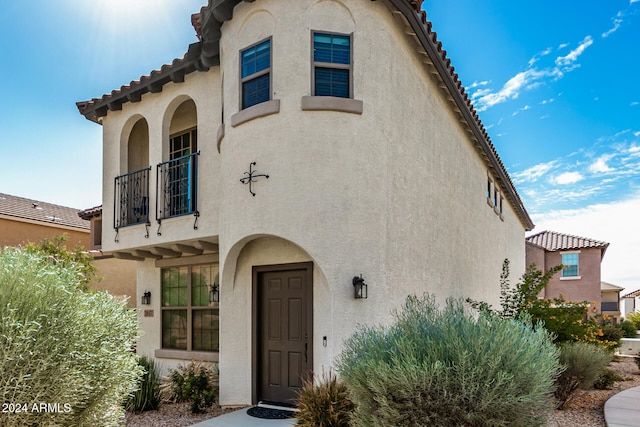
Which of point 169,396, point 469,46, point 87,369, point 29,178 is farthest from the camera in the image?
point 29,178

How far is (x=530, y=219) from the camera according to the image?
2606cm

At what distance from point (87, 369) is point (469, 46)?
38.5 ft

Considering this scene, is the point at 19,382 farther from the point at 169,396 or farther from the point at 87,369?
the point at 169,396

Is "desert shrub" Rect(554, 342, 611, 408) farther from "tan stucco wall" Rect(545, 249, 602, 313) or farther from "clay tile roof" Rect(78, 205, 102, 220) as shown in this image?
"tan stucco wall" Rect(545, 249, 602, 313)

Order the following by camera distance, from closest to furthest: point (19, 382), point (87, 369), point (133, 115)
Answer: point (19, 382) < point (87, 369) < point (133, 115)

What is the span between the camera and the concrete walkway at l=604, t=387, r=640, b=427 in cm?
753

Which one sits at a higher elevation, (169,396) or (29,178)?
(29,178)

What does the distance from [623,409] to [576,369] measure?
965 mm

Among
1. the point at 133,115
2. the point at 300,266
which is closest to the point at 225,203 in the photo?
the point at 300,266

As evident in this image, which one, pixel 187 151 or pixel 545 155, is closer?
pixel 187 151

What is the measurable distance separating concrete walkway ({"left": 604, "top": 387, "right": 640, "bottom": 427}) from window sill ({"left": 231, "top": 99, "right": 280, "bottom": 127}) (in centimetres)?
720

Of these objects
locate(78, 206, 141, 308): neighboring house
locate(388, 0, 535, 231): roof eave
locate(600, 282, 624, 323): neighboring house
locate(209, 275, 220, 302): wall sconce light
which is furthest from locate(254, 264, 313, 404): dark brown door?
locate(600, 282, 624, 323): neighboring house

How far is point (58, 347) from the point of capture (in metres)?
5.09

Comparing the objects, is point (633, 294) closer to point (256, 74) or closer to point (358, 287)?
point (358, 287)
